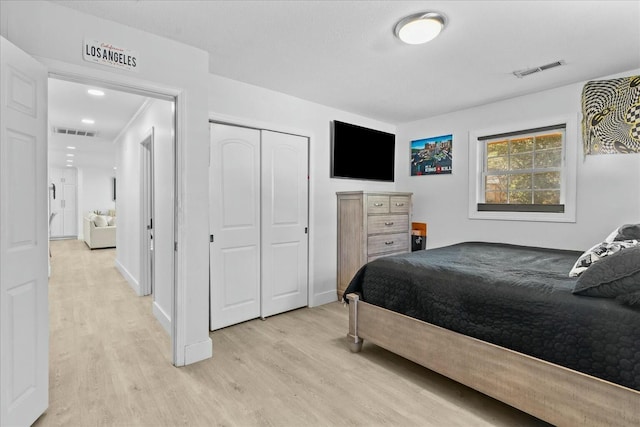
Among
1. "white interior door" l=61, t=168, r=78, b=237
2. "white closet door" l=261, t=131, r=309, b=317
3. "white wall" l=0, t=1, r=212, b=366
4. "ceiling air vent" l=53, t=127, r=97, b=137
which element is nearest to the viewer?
"white wall" l=0, t=1, r=212, b=366

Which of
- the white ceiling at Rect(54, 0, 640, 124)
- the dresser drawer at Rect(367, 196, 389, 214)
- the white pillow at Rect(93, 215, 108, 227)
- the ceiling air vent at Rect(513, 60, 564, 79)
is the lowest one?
the white pillow at Rect(93, 215, 108, 227)

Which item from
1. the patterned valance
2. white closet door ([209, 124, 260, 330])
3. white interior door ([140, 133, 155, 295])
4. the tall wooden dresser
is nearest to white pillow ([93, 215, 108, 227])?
white interior door ([140, 133, 155, 295])

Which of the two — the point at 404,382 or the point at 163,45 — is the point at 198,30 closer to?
the point at 163,45

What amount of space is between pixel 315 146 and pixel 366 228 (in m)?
1.15

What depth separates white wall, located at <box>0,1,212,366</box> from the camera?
2113mm

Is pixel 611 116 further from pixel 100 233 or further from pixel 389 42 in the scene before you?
pixel 100 233

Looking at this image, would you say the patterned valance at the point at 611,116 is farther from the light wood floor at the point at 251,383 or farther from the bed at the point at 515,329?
the light wood floor at the point at 251,383

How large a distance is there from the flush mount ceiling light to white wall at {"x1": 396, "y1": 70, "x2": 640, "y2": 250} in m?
2.00

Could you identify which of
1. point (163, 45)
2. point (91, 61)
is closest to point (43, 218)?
point (91, 61)

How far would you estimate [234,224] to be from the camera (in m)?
3.23

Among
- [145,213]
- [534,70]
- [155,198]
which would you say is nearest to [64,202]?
[145,213]

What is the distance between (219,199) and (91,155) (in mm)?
6869

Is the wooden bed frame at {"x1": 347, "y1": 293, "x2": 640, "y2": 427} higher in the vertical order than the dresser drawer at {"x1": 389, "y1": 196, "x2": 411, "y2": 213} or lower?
lower

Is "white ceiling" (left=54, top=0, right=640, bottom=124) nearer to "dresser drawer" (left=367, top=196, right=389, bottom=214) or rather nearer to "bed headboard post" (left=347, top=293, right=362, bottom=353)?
"dresser drawer" (left=367, top=196, right=389, bottom=214)
